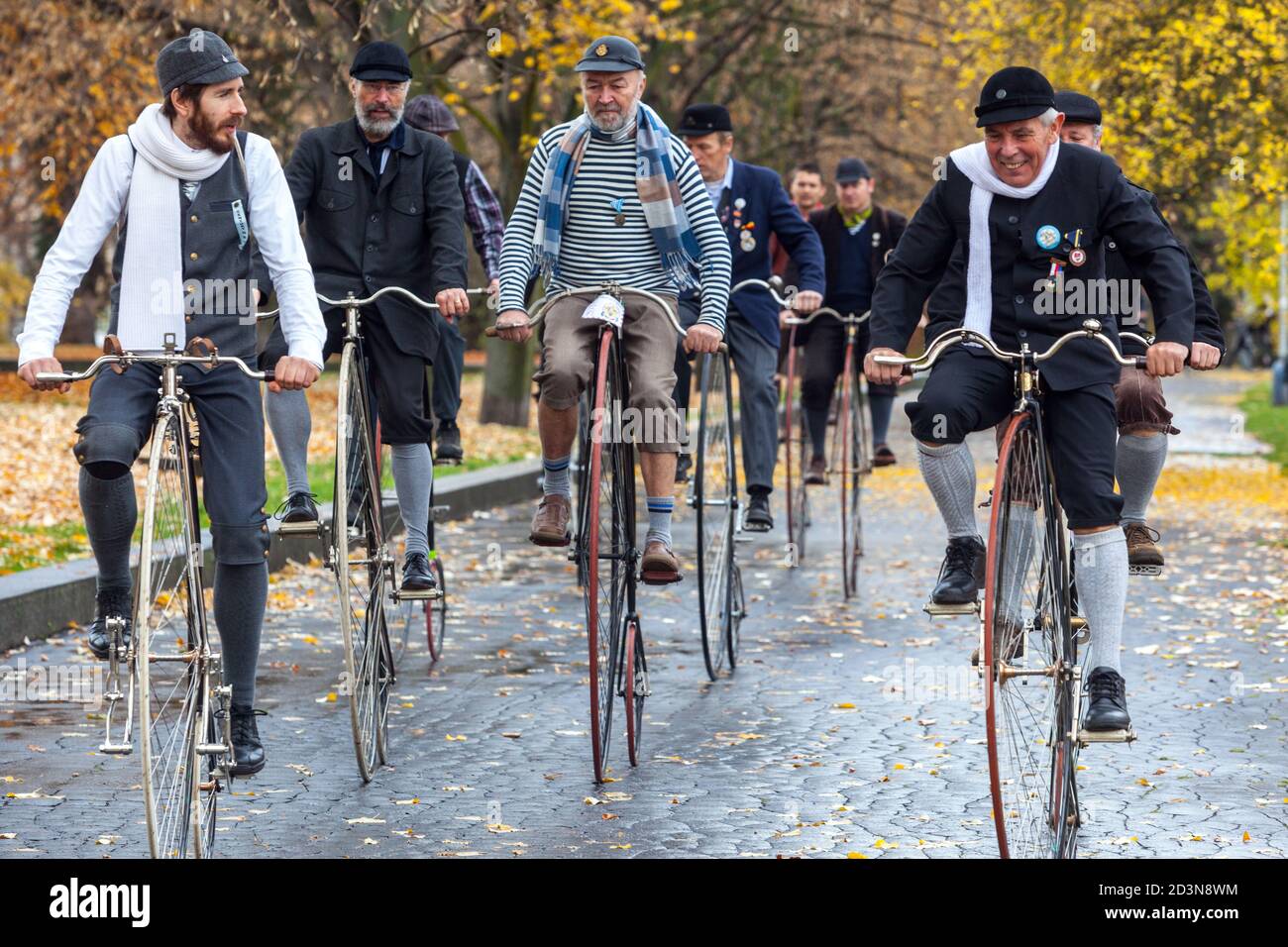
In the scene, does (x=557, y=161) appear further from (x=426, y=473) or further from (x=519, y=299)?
(x=426, y=473)

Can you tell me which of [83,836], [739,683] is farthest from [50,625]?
[83,836]

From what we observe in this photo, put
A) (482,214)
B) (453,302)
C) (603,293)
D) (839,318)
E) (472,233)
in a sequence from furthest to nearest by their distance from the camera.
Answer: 1. (839,318)
2. (482,214)
3. (472,233)
4. (453,302)
5. (603,293)

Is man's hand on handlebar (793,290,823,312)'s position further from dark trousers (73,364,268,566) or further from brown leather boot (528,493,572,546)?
dark trousers (73,364,268,566)

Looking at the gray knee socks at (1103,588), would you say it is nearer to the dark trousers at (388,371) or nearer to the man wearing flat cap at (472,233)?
the dark trousers at (388,371)

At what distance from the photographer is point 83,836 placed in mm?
5914

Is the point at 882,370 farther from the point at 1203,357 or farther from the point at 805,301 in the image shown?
the point at 805,301

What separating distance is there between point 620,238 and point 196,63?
7.17ft

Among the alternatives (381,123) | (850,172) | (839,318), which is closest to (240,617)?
(381,123)

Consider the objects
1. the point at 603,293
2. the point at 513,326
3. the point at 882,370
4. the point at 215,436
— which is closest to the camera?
the point at 215,436

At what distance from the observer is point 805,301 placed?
10438 millimetres

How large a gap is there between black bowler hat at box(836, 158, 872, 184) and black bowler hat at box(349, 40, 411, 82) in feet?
17.8

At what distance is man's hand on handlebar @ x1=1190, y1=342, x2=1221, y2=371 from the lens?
6258mm

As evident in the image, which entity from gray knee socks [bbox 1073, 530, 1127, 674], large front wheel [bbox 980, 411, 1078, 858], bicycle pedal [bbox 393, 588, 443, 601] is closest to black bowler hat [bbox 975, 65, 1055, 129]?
large front wheel [bbox 980, 411, 1078, 858]

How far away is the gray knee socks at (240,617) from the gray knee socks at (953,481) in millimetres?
1979
